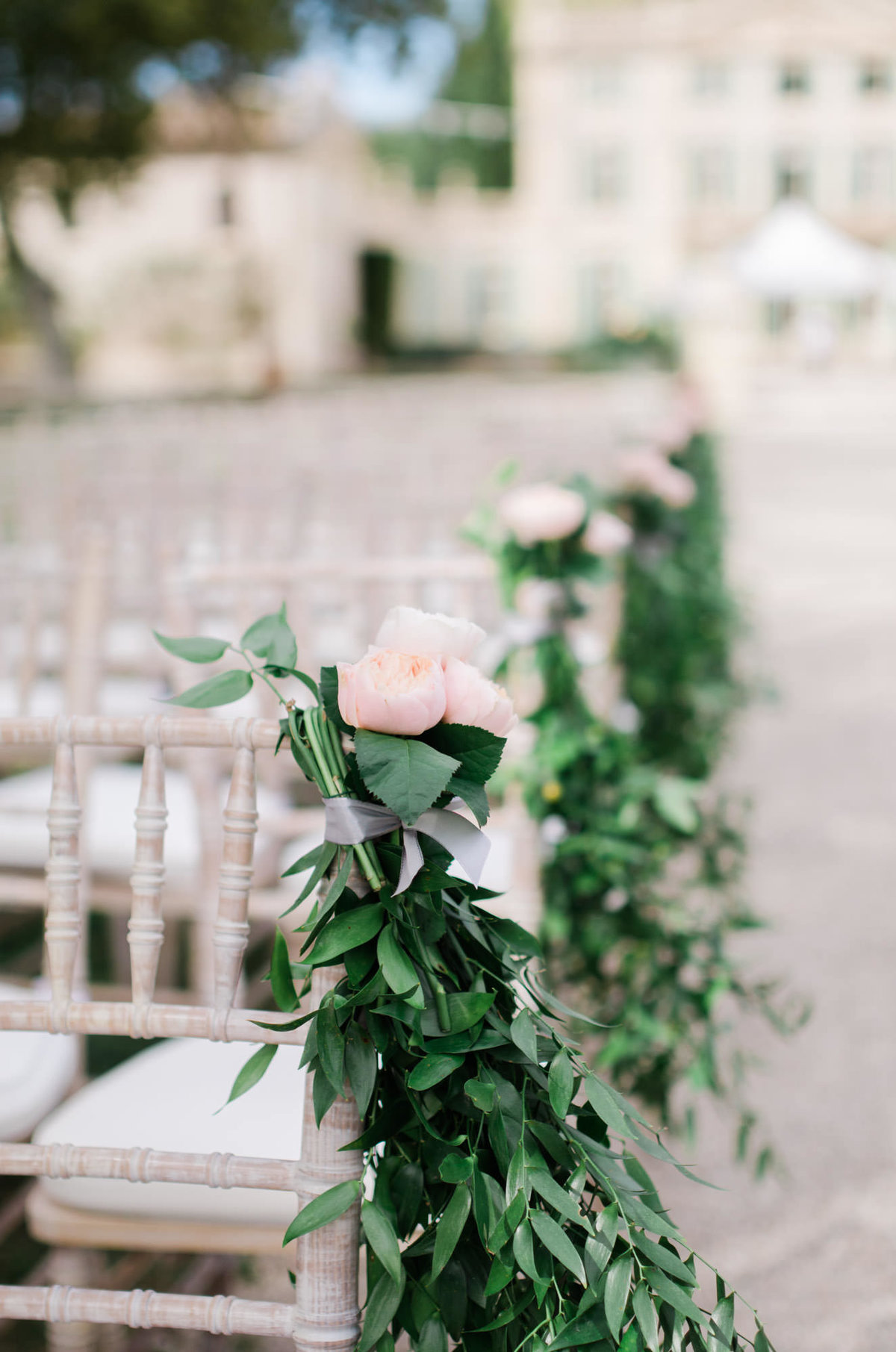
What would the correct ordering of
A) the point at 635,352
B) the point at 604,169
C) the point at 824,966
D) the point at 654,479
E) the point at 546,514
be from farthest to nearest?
the point at 604,169 < the point at 635,352 < the point at 654,479 < the point at 824,966 < the point at 546,514

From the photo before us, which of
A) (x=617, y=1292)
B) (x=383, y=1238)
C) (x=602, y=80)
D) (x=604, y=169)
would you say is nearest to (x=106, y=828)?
(x=383, y=1238)

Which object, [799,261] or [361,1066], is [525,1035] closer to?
[361,1066]

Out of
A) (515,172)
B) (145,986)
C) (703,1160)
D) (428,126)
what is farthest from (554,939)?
(428,126)

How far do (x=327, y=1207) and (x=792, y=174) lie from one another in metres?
38.8

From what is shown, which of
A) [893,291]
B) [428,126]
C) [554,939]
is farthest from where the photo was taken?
[428,126]

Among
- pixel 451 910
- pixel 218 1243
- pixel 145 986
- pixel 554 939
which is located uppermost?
pixel 451 910

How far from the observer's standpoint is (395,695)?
926 mm

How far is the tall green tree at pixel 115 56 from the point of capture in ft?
35.3

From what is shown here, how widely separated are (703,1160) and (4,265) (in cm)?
1628

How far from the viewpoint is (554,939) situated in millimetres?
2332

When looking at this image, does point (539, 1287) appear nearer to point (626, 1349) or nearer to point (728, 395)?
point (626, 1349)

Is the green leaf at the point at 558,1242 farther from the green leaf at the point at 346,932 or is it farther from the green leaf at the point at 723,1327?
the green leaf at the point at 346,932

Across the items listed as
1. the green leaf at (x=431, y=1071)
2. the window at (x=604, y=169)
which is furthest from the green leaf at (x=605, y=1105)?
the window at (x=604, y=169)

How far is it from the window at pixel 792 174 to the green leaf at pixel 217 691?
38.2 m
